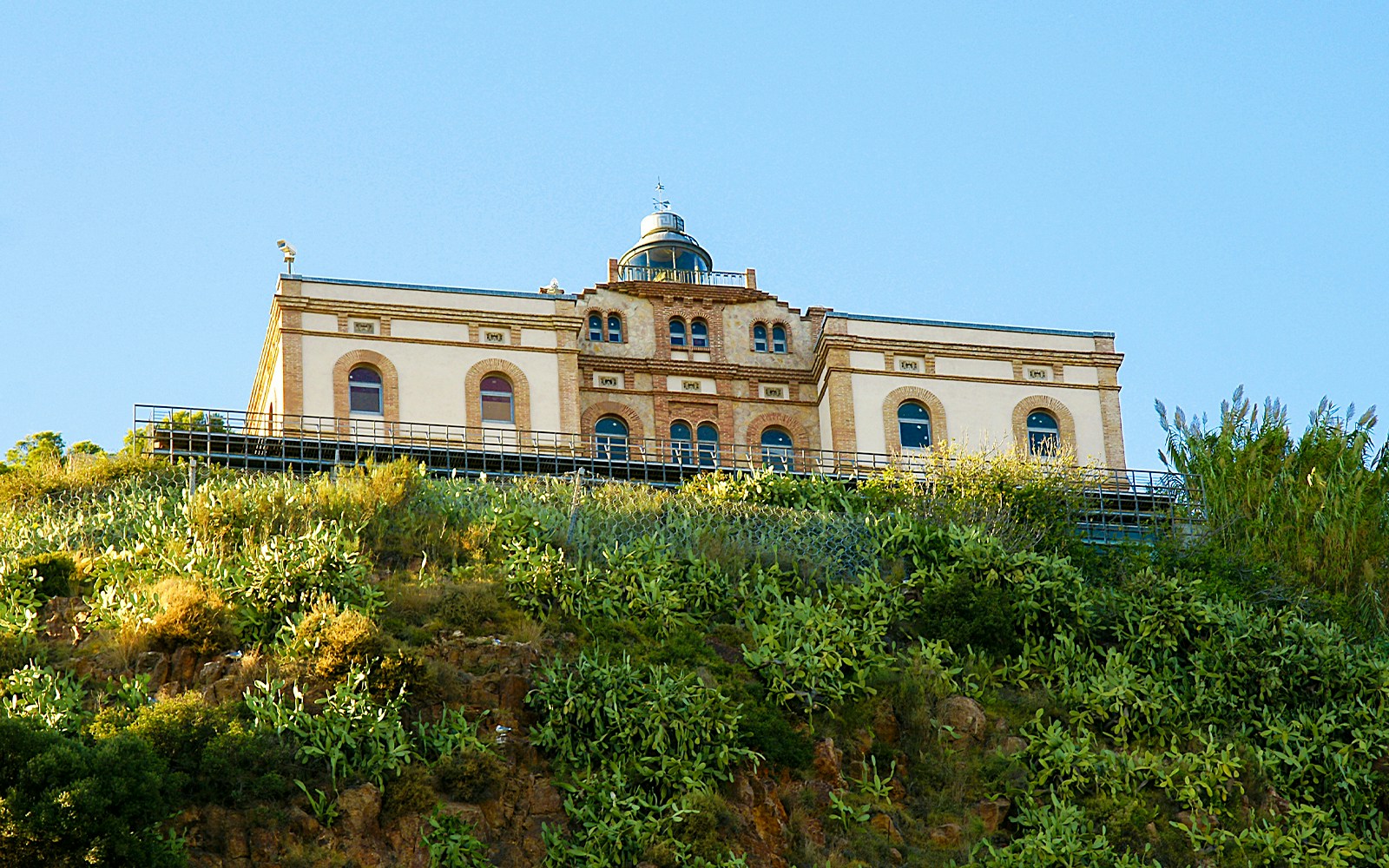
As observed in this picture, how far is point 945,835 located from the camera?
2233 cm

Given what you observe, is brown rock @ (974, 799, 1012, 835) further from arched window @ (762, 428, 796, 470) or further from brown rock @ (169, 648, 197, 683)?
arched window @ (762, 428, 796, 470)

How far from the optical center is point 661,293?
48.1 metres

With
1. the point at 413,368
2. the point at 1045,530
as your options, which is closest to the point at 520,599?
the point at 1045,530

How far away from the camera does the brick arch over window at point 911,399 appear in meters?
45.5

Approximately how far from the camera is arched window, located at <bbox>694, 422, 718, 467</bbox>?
45.6 metres

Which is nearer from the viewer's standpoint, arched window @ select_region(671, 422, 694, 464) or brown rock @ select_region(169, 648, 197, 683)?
brown rock @ select_region(169, 648, 197, 683)

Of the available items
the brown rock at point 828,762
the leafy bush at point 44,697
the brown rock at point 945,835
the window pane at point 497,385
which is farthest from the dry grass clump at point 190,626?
the window pane at point 497,385

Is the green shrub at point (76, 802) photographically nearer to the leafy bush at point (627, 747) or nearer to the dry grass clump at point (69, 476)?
the leafy bush at point (627, 747)

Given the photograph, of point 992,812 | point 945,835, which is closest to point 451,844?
point 945,835

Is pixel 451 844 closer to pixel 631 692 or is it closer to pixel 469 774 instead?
pixel 469 774

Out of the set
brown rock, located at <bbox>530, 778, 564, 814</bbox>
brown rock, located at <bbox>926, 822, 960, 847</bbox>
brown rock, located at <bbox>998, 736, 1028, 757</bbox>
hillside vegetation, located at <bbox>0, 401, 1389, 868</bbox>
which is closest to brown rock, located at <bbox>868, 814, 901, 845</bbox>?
hillside vegetation, located at <bbox>0, 401, 1389, 868</bbox>

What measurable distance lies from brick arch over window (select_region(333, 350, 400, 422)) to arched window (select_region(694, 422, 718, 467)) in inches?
291

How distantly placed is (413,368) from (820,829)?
77.4 feet

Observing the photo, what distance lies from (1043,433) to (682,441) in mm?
8953
